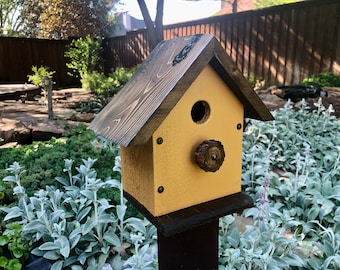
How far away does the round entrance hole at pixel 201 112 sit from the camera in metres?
1.04

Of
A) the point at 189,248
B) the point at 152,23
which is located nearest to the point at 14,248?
the point at 189,248

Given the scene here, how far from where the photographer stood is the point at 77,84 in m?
13.4

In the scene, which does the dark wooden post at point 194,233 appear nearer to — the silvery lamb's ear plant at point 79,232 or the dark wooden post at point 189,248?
the dark wooden post at point 189,248

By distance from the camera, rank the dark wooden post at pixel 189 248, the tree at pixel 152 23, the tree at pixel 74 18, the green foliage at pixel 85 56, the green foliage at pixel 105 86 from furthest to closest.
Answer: the tree at pixel 74 18, the green foliage at pixel 85 56, the green foliage at pixel 105 86, the tree at pixel 152 23, the dark wooden post at pixel 189 248

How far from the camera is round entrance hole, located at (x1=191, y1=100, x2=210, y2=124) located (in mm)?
1035

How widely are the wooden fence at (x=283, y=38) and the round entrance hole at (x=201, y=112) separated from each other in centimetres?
645

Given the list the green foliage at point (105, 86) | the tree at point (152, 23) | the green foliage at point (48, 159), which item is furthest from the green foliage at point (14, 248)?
the tree at point (152, 23)

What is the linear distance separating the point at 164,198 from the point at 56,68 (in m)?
13.3

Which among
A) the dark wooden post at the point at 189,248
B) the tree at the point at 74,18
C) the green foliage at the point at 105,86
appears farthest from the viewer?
the tree at the point at 74,18

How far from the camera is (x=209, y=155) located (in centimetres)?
97

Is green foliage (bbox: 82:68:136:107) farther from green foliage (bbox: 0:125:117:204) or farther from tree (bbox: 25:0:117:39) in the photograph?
tree (bbox: 25:0:117:39)

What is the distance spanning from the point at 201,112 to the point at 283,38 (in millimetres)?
7309

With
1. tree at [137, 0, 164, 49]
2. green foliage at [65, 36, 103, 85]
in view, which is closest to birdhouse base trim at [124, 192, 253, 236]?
tree at [137, 0, 164, 49]

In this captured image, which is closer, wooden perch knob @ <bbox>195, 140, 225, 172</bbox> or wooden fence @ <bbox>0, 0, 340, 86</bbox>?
wooden perch knob @ <bbox>195, 140, 225, 172</bbox>
